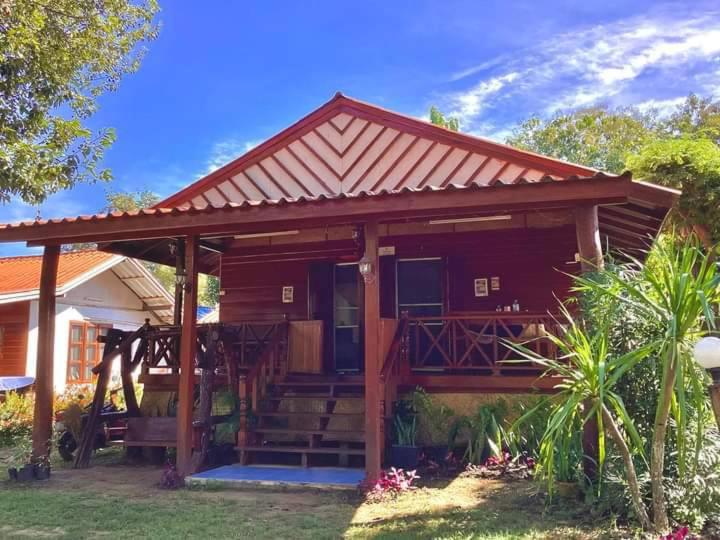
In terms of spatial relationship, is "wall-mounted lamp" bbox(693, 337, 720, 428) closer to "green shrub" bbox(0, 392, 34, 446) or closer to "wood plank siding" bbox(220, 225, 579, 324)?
"wood plank siding" bbox(220, 225, 579, 324)

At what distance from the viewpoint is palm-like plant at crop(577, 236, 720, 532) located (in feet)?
12.5

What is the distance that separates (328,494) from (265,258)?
17.8 feet

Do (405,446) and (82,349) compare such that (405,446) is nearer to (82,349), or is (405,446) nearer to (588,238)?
(588,238)

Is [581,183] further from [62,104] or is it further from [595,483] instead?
[62,104]

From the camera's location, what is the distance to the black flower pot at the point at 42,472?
7.51 m

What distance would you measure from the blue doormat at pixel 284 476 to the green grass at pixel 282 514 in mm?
141

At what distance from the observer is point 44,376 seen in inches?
303

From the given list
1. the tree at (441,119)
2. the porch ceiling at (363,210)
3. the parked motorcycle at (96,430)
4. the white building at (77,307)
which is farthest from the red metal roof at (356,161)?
the tree at (441,119)

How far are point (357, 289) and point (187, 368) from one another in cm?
384

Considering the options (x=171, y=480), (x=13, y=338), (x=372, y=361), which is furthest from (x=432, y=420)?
(x=13, y=338)

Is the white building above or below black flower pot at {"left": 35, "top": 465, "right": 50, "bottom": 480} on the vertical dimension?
above

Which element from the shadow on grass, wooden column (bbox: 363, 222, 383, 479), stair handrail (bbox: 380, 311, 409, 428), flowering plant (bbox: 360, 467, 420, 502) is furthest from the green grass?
stair handrail (bbox: 380, 311, 409, 428)

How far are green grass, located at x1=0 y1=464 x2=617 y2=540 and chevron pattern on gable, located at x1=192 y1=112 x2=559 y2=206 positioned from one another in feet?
15.7

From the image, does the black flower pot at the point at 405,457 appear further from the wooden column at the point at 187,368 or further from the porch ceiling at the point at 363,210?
the porch ceiling at the point at 363,210
